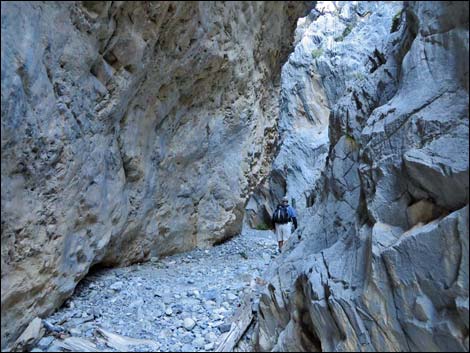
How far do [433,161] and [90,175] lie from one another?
202 inches

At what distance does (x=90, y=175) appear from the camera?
6805 mm

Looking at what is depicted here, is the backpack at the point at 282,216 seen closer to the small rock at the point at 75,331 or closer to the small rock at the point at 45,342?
the small rock at the point at 75,331

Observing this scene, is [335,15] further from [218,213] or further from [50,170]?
[50,170]

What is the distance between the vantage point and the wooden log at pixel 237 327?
5828 mm

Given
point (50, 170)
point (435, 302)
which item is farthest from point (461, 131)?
point (50, 170)

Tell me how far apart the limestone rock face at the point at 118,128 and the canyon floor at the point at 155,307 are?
17.4 inches

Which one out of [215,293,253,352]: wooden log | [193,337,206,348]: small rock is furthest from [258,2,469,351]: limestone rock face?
[193,337,206,348]: small rock

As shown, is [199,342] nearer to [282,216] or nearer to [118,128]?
[118,128]

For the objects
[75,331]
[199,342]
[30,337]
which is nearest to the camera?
[30,337]

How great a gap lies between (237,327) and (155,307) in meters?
1.57

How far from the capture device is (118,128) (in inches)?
305

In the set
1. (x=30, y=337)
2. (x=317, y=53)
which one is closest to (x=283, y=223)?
(x=30, y=337)

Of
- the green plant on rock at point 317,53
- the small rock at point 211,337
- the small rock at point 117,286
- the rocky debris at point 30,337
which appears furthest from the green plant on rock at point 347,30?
the rocky debris at point 30,337

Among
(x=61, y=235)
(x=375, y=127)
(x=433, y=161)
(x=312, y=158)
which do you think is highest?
(x=375, y=127)
